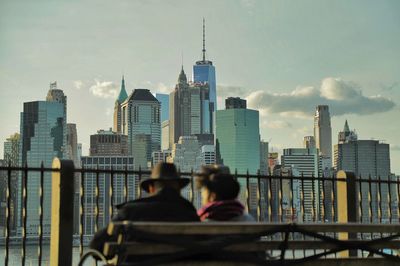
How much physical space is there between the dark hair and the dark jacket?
0.20 meters

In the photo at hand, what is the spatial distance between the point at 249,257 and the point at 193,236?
0.45 meters

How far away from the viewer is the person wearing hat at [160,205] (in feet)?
15.6

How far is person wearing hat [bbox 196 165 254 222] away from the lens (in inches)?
197

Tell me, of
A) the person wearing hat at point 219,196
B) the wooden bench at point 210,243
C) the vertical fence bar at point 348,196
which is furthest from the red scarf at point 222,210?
the vertical fence bar at point 348,196

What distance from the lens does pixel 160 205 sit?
4.84 meters

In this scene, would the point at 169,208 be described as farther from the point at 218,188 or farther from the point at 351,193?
the point at 351,193

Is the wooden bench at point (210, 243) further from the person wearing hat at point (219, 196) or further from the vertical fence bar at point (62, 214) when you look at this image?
the vertical fence bar at point (62, 214)

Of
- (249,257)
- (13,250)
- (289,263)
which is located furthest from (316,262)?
(13,250)

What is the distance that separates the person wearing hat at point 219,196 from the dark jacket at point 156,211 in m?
0.17

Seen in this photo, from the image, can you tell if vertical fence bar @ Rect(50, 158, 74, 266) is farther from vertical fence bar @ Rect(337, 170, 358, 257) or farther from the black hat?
vertical fence bar @ Rect(337, 170, 358, 257)

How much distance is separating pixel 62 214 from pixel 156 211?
6.73ft

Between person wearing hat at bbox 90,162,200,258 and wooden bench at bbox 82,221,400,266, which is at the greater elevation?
person wearing hat at bbox 90,162,200,258

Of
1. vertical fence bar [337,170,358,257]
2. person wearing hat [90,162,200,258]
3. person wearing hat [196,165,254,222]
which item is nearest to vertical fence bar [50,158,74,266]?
person wearing hat [90,162,200,258]

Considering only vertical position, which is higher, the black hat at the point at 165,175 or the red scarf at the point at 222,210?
the black hat at the point at 165,175
